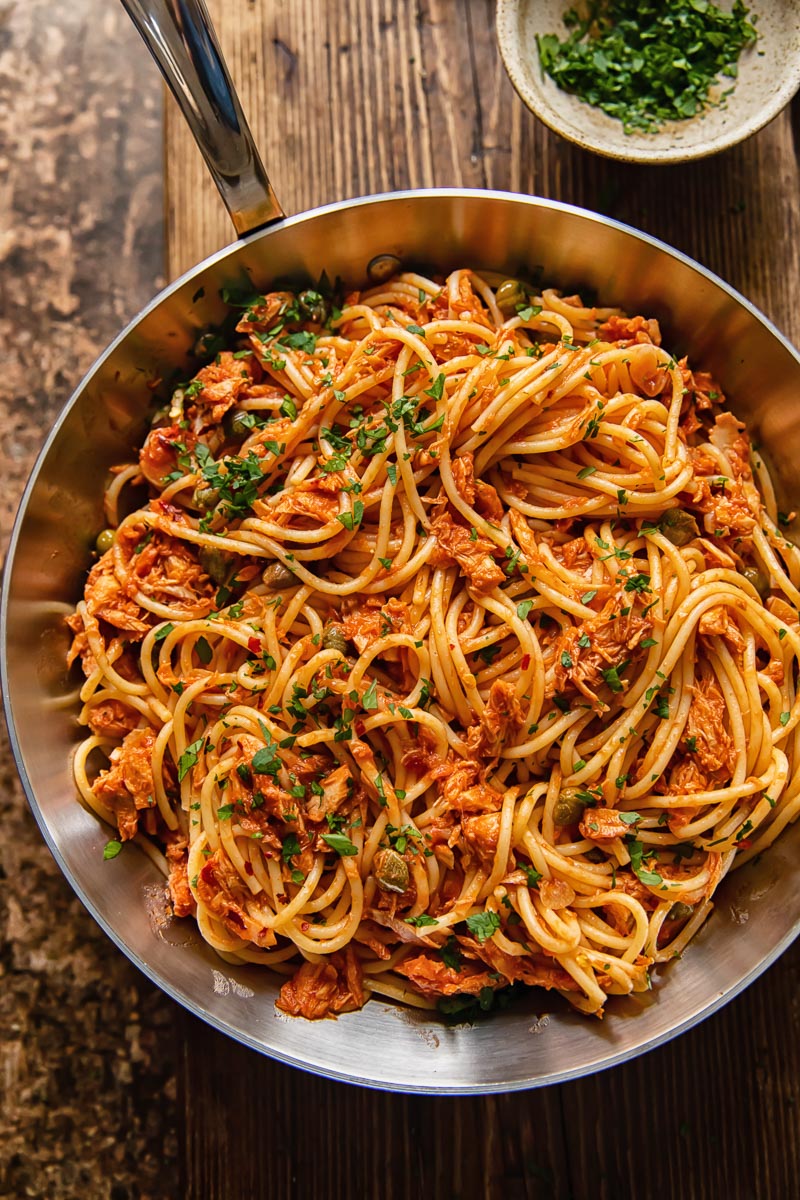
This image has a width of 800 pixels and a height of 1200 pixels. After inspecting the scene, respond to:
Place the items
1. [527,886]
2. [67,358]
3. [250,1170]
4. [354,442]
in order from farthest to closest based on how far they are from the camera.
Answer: [67,358] < [250,1170] < [354,442] < [527,886]

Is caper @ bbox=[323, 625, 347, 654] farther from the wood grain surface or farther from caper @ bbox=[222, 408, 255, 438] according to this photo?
the wood grain surface

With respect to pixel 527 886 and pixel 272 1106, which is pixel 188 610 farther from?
pixel 272 1106

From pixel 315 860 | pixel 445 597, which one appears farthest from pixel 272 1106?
pixel 445 597

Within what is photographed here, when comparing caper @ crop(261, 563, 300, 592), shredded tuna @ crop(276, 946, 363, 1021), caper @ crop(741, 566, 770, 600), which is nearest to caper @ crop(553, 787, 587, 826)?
shredded tuna @ crop(276, 946, 363, 1021)

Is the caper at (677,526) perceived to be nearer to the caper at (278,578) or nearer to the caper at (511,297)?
the caper at (511,297)

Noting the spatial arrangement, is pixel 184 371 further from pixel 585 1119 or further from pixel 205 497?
pixel 585 1119

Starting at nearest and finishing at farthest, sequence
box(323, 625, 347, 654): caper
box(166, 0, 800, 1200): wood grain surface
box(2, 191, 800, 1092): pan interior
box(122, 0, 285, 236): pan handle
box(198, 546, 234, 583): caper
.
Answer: box(122, 0, 285, 236): pan handle < box(2, 191, 800, 1092): pan interior < box(323, 625, 347, 654): caper < box(198, 546, 234, 583): caper < box(166, 0, 800, 1200): wood grain surface

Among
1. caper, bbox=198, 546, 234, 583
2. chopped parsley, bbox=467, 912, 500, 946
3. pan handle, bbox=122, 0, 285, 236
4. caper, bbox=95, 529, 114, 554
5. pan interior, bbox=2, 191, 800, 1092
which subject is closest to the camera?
pan handle, bbox=122, 0, 285, 236

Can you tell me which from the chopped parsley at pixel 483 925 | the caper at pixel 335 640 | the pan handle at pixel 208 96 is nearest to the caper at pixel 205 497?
the caper at pixel 335 640
